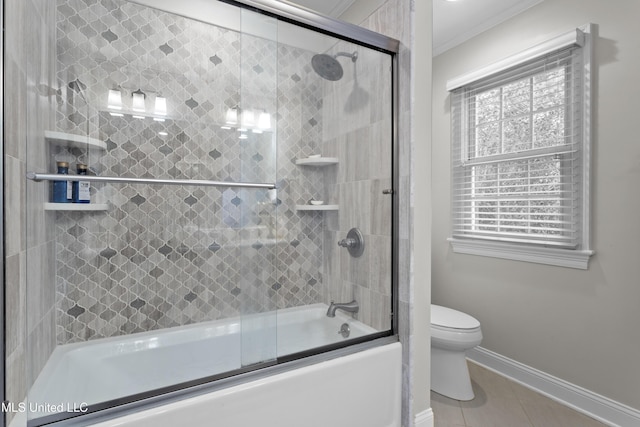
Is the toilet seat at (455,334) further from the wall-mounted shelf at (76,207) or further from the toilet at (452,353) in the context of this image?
the wall-mounted shelf at (76,207)

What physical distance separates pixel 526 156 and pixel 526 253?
26.1 inches

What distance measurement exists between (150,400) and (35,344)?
1.58ft

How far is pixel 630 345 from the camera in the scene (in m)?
1.74

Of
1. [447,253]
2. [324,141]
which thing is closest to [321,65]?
[324,141]

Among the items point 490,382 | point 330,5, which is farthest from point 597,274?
point 330,5

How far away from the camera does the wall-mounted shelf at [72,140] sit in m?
1.38

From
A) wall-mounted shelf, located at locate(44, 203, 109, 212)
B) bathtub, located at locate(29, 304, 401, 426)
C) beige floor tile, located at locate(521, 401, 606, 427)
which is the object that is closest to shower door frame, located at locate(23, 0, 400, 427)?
bathtub, located at locate(29, 304, 401, 426)

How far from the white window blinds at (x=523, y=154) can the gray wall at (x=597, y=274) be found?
13 centimetres

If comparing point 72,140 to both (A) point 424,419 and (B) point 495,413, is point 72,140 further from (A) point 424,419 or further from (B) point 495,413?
(B) point 495,413

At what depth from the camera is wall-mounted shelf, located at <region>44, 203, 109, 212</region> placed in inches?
54.1

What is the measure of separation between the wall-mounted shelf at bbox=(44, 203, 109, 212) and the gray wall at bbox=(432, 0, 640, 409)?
2.54m

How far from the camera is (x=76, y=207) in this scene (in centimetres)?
145

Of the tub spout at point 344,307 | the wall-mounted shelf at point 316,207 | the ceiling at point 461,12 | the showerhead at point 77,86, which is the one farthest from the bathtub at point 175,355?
the ceiling at point 461,12

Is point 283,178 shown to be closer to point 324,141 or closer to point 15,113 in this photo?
point 324,141
